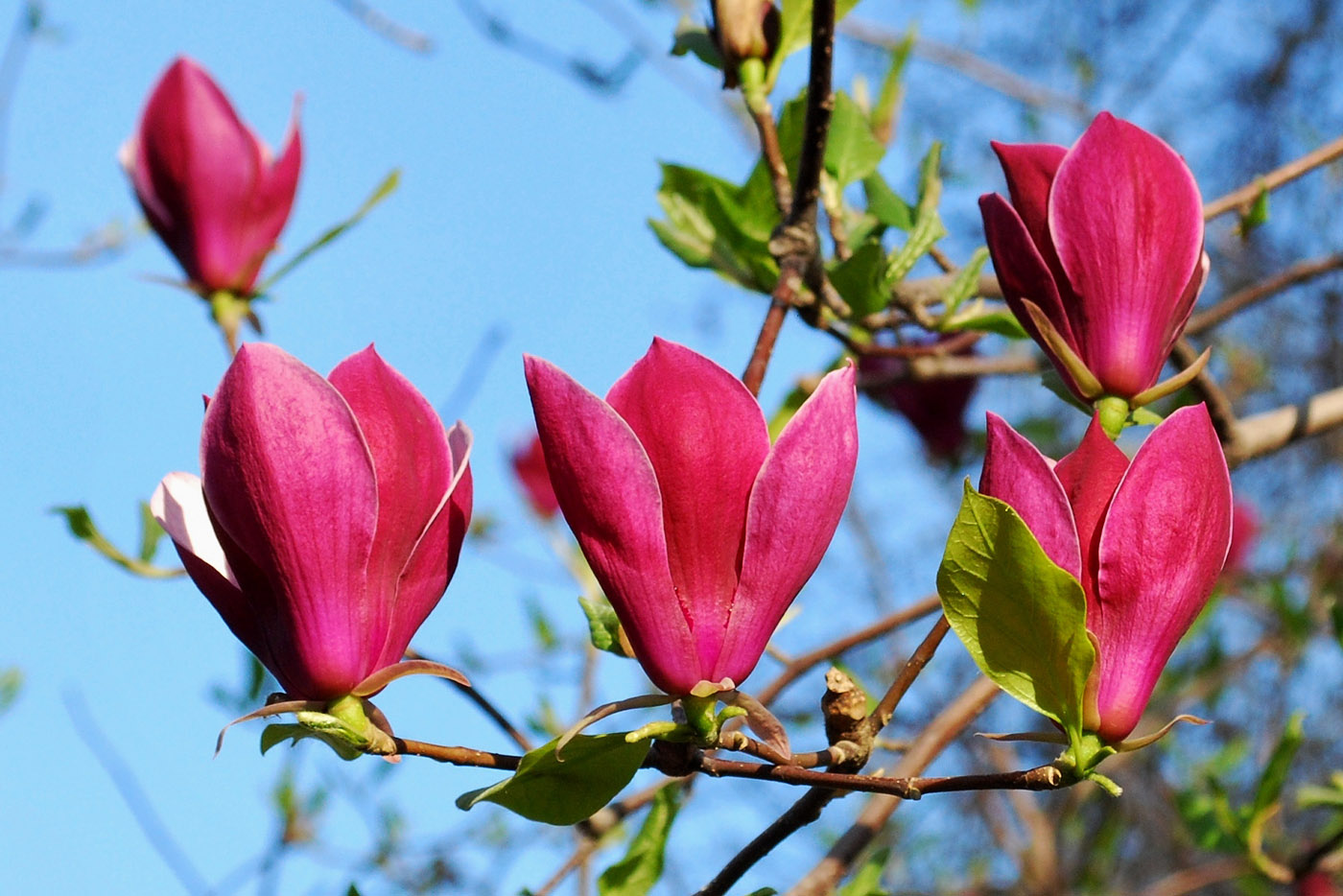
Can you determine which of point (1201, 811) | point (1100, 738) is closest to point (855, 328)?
point (1100, 738)

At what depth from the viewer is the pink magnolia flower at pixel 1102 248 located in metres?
0.59

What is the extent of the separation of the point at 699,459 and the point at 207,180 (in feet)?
2.58

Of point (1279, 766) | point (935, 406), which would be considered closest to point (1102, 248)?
point (1279, 766)

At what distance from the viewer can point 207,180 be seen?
112 cm

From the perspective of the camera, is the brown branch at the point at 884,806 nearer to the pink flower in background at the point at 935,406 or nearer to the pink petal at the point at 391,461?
the pink petal at the point at 391,461

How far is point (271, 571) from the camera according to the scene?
0.51 metres

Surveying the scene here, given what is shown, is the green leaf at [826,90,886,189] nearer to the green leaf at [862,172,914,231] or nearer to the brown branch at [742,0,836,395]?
the green leaf at [862,172,914,231]

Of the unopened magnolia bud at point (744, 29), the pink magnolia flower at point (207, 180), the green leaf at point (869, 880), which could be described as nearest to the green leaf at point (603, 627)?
the green leaf at point (869, 880)

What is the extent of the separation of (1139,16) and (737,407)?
448 cm

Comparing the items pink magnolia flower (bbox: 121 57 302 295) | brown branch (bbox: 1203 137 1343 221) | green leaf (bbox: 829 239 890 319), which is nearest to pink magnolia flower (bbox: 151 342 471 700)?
green leaf (bbox: 829 239 890 319)

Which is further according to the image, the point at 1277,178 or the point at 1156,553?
the point at 1277,178

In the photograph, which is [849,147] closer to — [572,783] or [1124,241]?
[1124,241]

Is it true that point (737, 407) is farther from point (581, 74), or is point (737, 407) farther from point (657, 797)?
point (581, 74)

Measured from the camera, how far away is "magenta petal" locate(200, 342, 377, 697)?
481 mm
